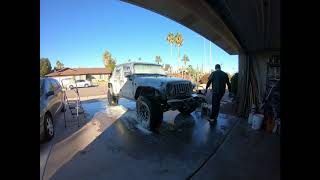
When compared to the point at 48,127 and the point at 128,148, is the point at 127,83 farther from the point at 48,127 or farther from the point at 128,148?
the point at 128,148

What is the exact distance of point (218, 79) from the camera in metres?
7.71

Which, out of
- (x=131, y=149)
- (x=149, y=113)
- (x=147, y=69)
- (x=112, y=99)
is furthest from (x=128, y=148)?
(x=112, y=99)

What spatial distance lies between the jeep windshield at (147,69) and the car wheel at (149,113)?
1.97 m

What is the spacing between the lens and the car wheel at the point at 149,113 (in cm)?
675

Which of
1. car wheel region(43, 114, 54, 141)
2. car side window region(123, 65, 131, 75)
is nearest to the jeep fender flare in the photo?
car side window region(123, 65, 131, 75)

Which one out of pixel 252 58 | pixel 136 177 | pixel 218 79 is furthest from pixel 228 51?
pixel 136 177

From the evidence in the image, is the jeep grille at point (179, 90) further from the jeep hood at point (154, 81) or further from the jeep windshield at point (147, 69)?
the jeep windshield at point (147, 69)

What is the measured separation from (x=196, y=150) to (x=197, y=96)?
9.18 ft

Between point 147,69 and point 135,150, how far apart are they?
4.40 metres

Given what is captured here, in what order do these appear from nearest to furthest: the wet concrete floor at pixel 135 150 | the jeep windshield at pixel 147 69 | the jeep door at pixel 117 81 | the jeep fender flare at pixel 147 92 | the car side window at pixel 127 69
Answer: the wet concrete floor at pixel 135 150 → the jeep fender flare at pixel 147 92 → the jeep windshield at pixel 147 69 → the car side window at pixel 127 69 → the jeep door at pixel 117 81

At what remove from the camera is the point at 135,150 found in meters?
5.37

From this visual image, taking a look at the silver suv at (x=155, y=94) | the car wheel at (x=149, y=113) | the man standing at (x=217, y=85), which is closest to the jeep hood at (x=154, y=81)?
the silver suv at (x=155, y=94)

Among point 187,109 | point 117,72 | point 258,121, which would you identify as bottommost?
point 258,121
